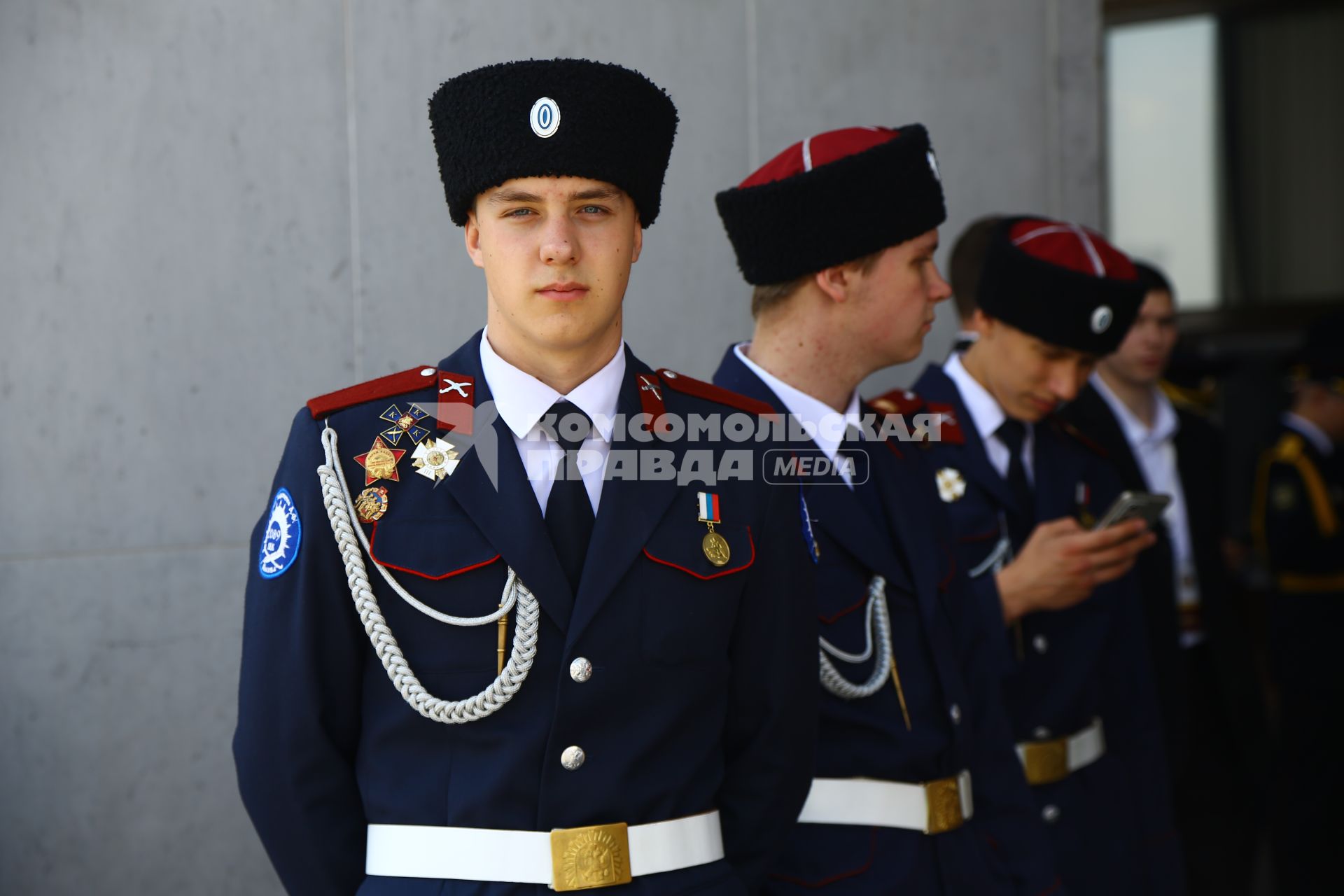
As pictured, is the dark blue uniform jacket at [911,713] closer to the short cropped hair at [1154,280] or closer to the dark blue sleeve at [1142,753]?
the dark blue sleeve at [1142,753]

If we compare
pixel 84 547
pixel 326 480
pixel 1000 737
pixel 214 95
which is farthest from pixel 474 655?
pixel 214 95

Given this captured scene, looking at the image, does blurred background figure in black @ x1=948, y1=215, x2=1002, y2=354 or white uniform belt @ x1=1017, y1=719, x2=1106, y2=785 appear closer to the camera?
white uniform belt @ x1=1017, y1=719, x2=1106, y2=785

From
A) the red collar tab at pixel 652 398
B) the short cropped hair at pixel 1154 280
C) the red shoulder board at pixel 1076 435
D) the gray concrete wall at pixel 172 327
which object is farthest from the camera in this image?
the short cropped hair at pixel 1154 280

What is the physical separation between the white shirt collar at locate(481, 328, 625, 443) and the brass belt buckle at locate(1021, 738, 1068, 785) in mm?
1587

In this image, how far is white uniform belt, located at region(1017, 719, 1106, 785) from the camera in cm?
308

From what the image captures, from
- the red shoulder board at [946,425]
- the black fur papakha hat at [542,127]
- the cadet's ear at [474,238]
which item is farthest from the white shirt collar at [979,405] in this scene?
the cadet's ear at [474,238]

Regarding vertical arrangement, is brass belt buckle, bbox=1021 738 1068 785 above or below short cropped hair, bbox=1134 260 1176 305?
below

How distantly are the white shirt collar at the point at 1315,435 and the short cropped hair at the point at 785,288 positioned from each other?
3670 mm

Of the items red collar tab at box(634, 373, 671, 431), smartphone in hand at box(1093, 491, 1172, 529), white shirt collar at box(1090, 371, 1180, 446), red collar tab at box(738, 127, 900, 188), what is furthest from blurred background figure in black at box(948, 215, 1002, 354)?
red collar tab at box(634, 373, 671, 431)

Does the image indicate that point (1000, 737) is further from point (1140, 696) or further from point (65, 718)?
point (65, 718)

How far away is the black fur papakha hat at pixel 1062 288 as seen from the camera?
10.7 ft

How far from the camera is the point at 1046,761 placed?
10.1ft

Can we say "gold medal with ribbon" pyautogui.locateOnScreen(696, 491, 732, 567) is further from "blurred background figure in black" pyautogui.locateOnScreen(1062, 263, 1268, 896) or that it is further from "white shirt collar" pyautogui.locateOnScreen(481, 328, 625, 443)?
"blurred background figure in black" pyautogui.locateOnScreen(1062, 263, 1268, 896)

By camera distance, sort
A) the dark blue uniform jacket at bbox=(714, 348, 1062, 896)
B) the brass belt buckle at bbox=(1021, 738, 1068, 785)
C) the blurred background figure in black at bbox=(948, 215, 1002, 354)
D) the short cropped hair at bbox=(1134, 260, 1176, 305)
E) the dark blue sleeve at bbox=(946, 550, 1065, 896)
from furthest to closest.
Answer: the short cropped hair at bbox=(1134, 260, 1176, 305) → the blurred background figure in black at bbox=(948, 215, 1002, 354) → the brass belt buckle at bbox=(1021, 738, 1068, 785) → the dark blue sleeve at bbox=(946, 550, 1065, 896) → the dark blue uniform jacket at bbox=(714, 348, 1062, 896)
